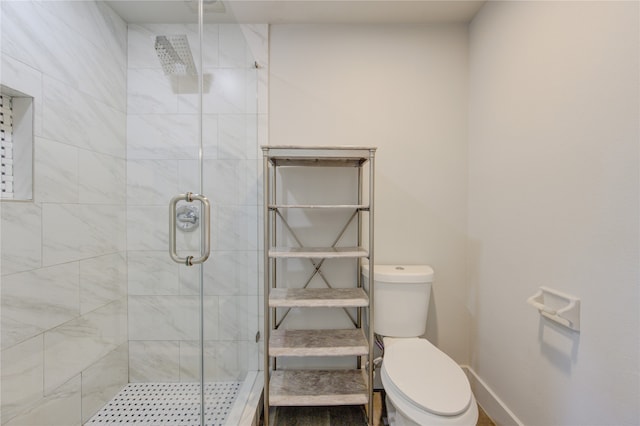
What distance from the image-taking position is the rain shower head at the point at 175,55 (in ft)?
4.87

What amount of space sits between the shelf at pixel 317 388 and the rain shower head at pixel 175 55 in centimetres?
180

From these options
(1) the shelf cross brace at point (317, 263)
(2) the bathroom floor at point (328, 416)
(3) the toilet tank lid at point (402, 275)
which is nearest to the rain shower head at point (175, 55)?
(1) the shelf cross brace at point (317, 263)

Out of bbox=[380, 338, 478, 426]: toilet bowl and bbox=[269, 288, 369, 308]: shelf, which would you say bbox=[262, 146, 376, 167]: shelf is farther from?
bbox=[380, 338, 478, 426]: toilet bowl

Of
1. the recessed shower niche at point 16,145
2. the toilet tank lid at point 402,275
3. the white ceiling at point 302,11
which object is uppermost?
the white ceiling at point 302,11

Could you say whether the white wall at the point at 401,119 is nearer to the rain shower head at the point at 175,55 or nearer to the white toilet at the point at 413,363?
the white toilet at the point at 413,363

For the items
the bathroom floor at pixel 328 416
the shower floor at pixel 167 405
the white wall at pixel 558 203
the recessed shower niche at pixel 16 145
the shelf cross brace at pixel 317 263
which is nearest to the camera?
the white wall at pixel 558 203

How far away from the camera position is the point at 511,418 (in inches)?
52.1

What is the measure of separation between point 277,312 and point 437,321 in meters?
1.06

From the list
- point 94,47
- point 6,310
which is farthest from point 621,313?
point 94,47

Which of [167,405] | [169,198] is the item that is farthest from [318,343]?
[169,198]

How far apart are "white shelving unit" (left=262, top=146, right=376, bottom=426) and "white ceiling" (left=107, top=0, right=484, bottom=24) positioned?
33.7 inches

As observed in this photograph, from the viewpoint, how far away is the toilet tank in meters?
1.52

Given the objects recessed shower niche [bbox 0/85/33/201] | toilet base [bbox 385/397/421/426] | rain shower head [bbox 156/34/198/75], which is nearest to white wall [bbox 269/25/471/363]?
rain shower head [bbox 156/34/198/75]

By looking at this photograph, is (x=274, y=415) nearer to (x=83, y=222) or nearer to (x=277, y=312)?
(x=277, y=312)
